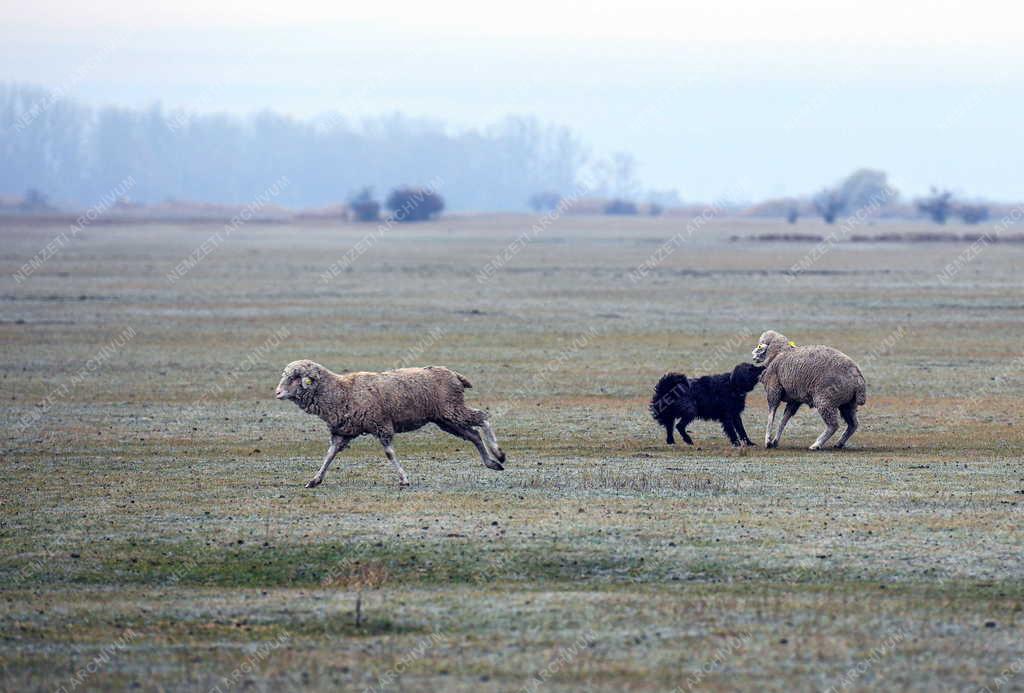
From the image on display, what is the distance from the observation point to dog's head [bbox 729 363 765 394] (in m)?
20.3

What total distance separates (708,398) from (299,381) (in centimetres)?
606

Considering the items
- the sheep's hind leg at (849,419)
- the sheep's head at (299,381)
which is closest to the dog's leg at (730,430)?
the sheep's hind leg at (849,419)

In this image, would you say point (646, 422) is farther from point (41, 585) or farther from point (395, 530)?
point (41, 585)

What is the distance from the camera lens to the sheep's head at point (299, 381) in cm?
1697

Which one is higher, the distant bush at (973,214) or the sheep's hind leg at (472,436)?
the sheep's hind leg at (472,436)

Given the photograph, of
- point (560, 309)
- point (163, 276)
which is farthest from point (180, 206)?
point (560, 309)

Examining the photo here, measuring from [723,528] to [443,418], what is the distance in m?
4.21

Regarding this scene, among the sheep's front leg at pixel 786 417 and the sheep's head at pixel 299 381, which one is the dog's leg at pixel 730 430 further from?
the sheep's head at pixel 299 381

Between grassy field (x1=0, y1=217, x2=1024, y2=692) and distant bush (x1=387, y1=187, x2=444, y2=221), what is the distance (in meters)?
115

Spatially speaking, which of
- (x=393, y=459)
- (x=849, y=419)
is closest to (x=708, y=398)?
(x=849, y=419)

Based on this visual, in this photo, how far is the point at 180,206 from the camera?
19625 centimetres

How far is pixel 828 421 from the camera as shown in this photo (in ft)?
64.7

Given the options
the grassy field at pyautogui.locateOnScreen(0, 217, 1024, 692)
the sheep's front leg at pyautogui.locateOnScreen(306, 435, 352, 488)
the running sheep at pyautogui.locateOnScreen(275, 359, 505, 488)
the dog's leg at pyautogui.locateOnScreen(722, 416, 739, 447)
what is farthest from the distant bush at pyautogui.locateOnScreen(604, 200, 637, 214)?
the sheep's front leg at pyautogui.locateOnScreen(306, 435, 352, 488)

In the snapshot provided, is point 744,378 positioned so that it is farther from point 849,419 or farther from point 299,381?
point 299,381
